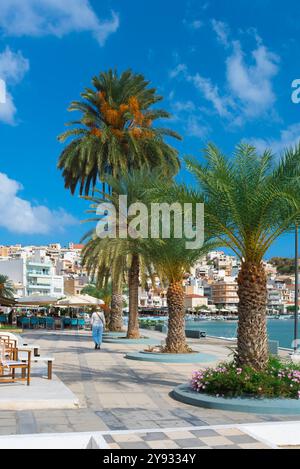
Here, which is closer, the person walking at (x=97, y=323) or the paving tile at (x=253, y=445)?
the paving tile at (x=253, y=445)

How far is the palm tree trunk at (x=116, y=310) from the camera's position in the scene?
29.6 metres

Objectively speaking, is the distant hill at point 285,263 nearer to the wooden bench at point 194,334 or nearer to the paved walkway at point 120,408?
the wooden bench at point 194,334

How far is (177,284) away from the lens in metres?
19.3

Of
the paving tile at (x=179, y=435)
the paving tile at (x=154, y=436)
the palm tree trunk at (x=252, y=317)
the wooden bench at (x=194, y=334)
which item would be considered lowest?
the wooden bench at (x=194, y=334)

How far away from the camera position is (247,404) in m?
9.14

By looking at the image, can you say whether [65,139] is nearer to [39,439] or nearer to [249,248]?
[249,248]

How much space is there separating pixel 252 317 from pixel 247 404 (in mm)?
1926

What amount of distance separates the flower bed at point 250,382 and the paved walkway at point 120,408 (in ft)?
2.02

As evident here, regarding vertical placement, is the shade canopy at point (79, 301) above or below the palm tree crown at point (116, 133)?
below

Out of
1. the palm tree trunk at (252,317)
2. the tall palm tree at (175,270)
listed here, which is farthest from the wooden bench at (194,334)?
the palm tree trunk at (252,317)

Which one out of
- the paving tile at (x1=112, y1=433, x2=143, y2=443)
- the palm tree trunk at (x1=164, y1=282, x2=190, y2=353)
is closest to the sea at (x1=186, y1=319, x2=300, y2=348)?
the palm tree trunk at (x1=164, y1=282, x2=190, y2=353)

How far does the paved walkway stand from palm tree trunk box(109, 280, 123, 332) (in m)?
13.4

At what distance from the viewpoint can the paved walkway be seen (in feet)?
25.9

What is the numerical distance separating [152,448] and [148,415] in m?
2.43
